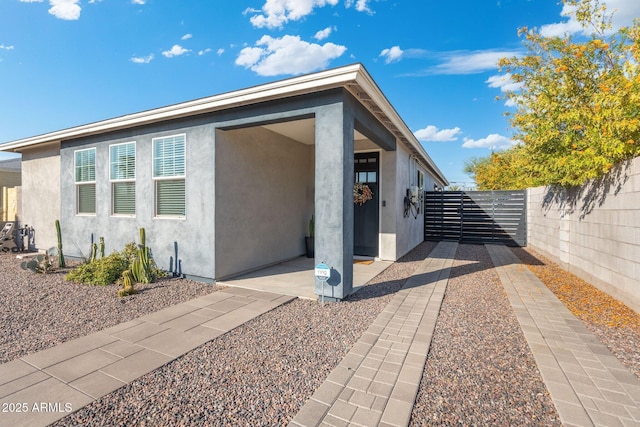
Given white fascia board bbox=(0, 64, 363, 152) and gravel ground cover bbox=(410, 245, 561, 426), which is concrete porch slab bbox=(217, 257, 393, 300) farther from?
white fascia board bbox=(0, 64, 363, 152)

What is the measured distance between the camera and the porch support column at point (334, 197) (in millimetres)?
3972

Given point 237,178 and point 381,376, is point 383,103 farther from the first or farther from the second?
point 381,376

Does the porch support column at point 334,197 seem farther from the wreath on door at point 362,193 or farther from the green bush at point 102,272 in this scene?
the green bush at point 102,272

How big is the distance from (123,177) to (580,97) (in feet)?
29.6

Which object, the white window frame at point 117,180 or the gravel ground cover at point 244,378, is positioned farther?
the white window frame at point 117,180

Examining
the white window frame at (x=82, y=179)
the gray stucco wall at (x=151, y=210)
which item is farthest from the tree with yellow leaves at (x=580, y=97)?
the white window frame at (x=82, y=179)

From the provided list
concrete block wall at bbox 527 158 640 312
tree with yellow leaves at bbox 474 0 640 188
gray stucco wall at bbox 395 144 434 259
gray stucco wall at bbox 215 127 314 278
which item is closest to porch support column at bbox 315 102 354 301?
gray stucco wall at bbox 215 127 314 278

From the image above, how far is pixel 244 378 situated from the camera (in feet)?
7.30

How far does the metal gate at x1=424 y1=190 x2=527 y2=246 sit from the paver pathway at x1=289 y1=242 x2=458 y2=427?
8428 millimetres

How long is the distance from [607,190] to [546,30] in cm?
346

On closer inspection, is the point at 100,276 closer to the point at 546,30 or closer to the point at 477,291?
the point at 477,291

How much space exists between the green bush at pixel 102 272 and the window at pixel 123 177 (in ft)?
3.66

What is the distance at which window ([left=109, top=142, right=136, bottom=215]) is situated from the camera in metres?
5.88

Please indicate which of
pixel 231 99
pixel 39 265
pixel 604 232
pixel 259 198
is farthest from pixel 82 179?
pixel 604 232
